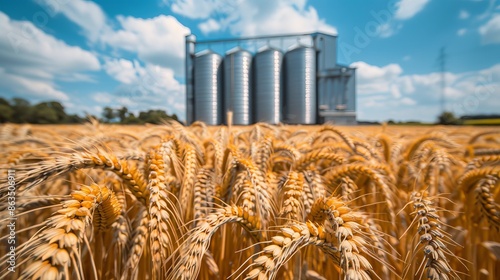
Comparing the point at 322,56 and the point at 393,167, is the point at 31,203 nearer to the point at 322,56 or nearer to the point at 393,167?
the point at 393,167

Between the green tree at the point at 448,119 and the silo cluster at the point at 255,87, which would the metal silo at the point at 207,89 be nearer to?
the silo cluster at the point at 255,87

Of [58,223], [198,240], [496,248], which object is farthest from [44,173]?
[496,248]

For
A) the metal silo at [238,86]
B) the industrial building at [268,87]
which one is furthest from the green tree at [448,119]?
the metal silo at [238,86]

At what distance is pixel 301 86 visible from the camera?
18.3m

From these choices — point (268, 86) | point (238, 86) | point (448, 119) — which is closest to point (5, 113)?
point (238, 86)

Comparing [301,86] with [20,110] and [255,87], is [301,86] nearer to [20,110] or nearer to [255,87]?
[255,87]

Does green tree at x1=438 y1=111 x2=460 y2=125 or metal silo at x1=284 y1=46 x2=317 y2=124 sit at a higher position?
metal silo at x1=284 y1=46 x2=317 y2=124

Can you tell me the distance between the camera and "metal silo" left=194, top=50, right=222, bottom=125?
18078mm

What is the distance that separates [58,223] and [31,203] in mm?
517

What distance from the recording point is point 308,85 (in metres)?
18.4

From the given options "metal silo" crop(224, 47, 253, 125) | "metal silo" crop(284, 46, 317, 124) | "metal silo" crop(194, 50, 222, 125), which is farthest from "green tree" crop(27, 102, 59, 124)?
"metal silo" crop(284, 46, 317, 124)

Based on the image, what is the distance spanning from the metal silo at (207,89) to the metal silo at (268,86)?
10.0 ft

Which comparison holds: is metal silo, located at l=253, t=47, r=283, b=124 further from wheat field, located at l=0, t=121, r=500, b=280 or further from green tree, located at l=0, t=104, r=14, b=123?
wheat field, located at l=0, t=121, r=500, b=280

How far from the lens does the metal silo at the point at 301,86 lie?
18.3 metres
